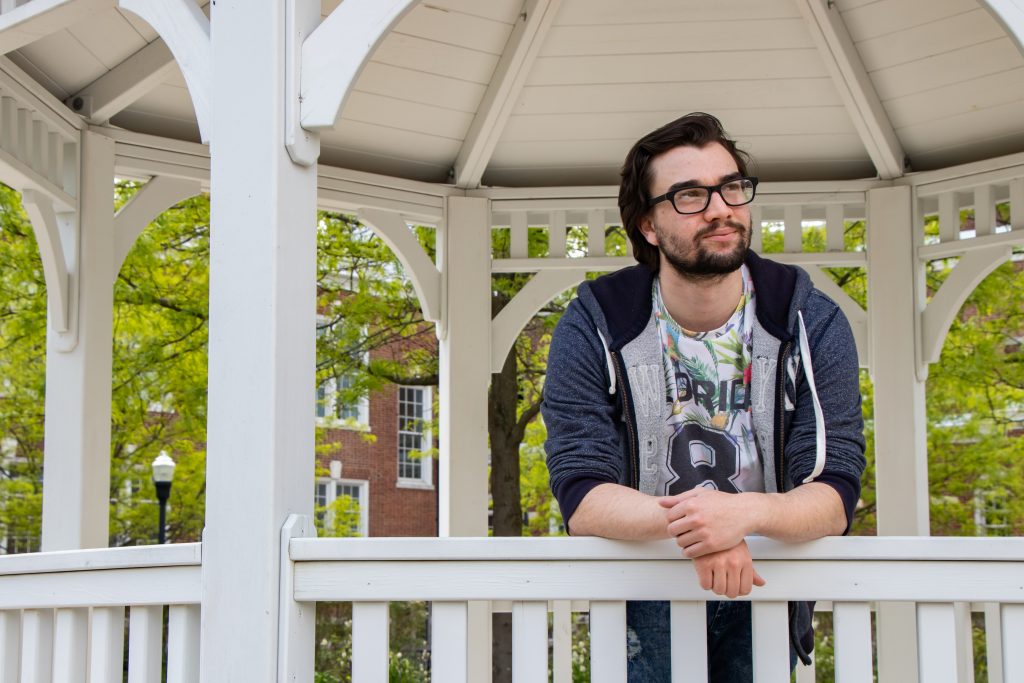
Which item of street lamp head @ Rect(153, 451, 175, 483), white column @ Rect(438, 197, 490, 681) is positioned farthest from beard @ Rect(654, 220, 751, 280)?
street lamp head @ Rect(153, 451, 175, 483)

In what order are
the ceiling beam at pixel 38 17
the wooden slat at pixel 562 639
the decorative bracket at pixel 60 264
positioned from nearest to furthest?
the wooden slat at pixel 562 639
the ceiling beam at pixel 38 17
the decorative bracket at pixel 60 264

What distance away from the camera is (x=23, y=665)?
3.43 m

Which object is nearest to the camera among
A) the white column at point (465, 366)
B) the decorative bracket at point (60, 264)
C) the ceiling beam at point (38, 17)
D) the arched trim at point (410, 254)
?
the ceiling beam at point (38, 17)

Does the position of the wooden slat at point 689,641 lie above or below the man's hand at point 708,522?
below

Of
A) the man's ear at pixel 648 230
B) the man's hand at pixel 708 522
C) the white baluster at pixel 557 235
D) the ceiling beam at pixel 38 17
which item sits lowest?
the man's hand at pixel 708 522

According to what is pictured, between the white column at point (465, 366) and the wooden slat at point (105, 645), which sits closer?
the wooden slat at point (105, 645)

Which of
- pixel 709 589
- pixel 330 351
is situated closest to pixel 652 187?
pixel 709 589

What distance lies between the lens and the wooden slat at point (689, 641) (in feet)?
9.37

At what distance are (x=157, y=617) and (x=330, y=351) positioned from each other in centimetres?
1064

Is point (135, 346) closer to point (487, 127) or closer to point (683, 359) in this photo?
point (487, 127)

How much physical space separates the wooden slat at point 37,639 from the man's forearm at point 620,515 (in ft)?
4.95

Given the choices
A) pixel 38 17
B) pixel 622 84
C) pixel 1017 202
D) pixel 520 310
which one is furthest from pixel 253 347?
pixel 1017 202

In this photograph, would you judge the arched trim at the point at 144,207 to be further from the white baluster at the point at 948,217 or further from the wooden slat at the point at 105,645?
the white baluster at the point at 948,217

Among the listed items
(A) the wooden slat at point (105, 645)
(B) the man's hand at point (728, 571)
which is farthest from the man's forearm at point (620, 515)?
(A) the wooden slat at point (105, 645)
